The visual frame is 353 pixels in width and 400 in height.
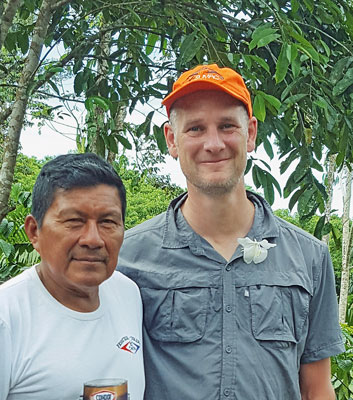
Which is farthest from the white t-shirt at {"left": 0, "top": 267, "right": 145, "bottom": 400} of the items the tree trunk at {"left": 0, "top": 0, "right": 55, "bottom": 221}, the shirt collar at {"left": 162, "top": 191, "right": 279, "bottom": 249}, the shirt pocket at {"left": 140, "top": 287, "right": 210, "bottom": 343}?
the tree trunk at {"left": 0, "top": 0, "right": 55, "bottom": 221}

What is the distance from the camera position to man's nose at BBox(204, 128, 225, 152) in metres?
1.66

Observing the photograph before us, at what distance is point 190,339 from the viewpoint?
66.3 inches

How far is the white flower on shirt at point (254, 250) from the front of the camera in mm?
1730

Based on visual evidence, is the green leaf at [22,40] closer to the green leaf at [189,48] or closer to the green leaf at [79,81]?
the green leaf at [79,81]

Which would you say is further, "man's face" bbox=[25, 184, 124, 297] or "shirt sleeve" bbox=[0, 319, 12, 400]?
"man's face" bbox=[25, 184, 124, 297]

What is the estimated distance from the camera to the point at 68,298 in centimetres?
139

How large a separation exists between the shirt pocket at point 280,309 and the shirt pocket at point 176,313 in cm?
15

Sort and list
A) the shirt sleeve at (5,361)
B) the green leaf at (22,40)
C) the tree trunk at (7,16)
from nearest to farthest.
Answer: the shirt sleeve at (5,361) → the tree trunk at (7,16) → the green leaf at (22,40)

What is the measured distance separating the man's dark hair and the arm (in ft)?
2.81

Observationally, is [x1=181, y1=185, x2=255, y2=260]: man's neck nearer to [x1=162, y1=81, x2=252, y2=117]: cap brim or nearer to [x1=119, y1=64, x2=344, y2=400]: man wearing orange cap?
[x1=119, y1=64, x2=344, y2=400]: man wearing orange cap

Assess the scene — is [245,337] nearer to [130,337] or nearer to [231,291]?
[231,291]

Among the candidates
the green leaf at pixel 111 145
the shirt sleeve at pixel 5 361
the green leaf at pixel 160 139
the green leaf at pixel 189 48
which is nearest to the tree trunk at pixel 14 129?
the green leaf at pixel 111 145

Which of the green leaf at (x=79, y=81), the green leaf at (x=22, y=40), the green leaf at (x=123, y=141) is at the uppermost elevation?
the green leaf at (x=22, y=40)

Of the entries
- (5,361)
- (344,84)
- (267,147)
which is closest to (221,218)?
(5,361)
